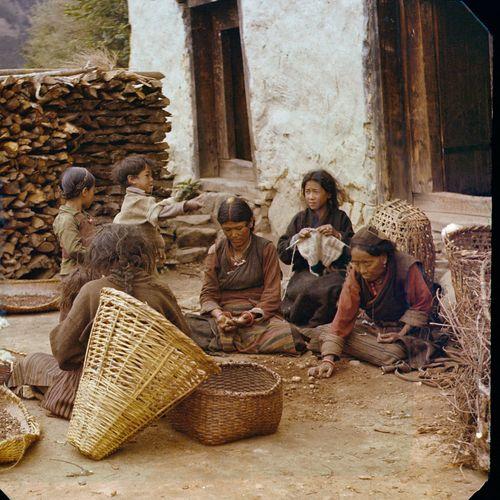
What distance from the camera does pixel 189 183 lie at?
33.2ft

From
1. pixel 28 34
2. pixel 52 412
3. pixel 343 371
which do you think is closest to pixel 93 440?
pixel 52 412

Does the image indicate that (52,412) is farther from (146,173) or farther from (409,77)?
(409,77)

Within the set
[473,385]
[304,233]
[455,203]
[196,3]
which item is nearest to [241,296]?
[304,233]

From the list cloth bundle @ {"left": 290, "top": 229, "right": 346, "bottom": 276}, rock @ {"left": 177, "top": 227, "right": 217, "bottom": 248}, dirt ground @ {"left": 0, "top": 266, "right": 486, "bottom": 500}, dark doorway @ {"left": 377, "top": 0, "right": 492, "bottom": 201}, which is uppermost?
dark doorway @ {"left": 377, "top": 0, "right": 492, "bottom": 201}

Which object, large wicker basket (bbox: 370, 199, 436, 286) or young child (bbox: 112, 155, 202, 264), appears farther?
young child (bbox: 112, 155, 202, 264)

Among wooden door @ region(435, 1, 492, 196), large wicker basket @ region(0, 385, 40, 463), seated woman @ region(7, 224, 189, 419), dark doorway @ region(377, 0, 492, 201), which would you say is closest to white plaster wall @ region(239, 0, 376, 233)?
dark doorway @ region(377, 0, 492, 201)

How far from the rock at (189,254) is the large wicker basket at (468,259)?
440 cm

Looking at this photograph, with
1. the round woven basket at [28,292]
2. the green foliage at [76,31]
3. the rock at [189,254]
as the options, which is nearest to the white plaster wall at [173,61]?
the green foliage at [76,31]

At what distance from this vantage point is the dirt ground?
12.0 ft

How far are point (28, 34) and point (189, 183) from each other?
7750mm

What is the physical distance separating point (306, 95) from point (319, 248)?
2530mm

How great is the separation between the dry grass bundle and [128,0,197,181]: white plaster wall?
6.54 metres

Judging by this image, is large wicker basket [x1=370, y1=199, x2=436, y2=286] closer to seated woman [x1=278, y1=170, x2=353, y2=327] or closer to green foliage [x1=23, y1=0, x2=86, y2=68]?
seated woman [x1=278, y1=170, x2=353, y2=327]

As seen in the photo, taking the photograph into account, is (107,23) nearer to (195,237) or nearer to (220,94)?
(220,94)
